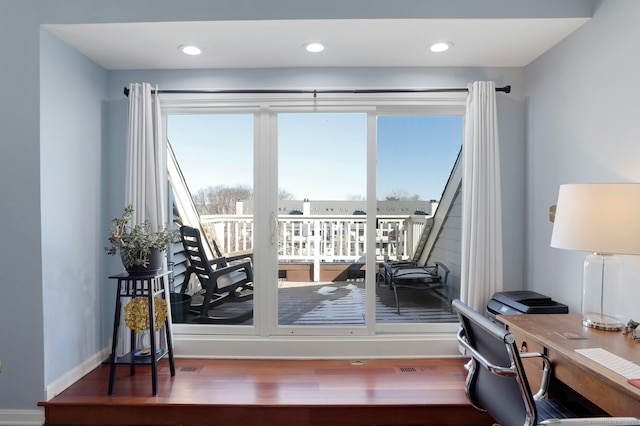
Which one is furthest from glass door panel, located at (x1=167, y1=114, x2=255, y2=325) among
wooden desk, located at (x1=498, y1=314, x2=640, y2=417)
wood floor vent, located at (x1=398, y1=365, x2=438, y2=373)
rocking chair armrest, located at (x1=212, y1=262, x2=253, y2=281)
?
wooden desk, located at (x1=498, y1=314, x2=640, y2=417)

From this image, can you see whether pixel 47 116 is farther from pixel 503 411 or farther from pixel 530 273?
pixel 530 273

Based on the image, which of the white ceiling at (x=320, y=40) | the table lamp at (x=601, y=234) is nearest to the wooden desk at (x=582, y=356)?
the table lamp at (x=601, y=234)

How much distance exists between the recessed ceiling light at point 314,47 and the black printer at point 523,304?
7.15 feet

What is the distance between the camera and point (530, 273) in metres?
2.87

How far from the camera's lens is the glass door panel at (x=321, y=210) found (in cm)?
304

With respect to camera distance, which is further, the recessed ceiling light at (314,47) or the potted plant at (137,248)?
the recessed ceiling light at (314,47)

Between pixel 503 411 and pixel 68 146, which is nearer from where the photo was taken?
pixel 503 411

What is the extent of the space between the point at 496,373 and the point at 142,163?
106 inches

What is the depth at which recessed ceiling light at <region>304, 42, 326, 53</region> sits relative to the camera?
8.29 feet

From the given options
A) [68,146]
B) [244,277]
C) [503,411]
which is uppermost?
[68,146]

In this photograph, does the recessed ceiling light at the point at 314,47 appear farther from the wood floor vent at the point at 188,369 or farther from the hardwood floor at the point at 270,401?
the wood floor vent at the point at 188,369

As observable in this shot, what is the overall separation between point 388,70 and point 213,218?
1.92m

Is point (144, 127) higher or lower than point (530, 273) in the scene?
higher

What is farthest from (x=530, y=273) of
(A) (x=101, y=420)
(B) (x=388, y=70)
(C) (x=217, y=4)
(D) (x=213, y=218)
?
(A) (x=101, y=420)
